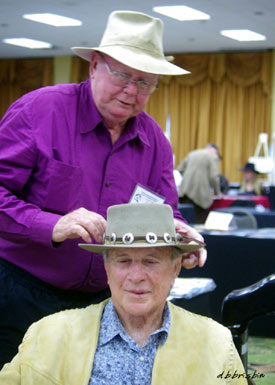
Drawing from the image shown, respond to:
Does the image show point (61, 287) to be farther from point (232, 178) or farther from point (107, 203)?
point (232, 178)

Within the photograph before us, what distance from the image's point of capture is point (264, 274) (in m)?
4.57

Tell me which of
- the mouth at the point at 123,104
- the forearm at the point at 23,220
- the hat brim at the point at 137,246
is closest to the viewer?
the hat brim at the point at 137,246

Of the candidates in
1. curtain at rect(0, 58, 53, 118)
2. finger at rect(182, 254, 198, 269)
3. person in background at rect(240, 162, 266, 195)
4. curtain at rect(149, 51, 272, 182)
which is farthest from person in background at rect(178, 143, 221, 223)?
finger at rect(182, 254, 198, 269)

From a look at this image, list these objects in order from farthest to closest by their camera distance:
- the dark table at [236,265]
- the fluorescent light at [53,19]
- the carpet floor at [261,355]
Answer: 1. the fluorescent light at [53,19]
2. the dark table at [236,265]
3. the carpet floor at [261,355]

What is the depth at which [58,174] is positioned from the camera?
1924 millimetres

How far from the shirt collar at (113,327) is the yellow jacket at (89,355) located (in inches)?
0.6

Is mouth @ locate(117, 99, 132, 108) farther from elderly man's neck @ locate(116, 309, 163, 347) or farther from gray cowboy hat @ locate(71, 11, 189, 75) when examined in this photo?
elderly man's neck @ locate(116, 309, 163, 347)

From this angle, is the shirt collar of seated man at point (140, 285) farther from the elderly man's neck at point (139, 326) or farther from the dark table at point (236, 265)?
the dark table at point (236, 265)

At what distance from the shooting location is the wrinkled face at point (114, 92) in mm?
1896

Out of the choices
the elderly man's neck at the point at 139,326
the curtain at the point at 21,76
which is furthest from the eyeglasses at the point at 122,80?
the curtain at the point at 21,76

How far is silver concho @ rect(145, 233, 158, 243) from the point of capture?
1612mm

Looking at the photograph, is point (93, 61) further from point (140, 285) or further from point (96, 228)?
point (140, 285)

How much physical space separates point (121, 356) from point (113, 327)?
76 millimetres

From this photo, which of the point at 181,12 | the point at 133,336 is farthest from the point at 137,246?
the point at 181,12
